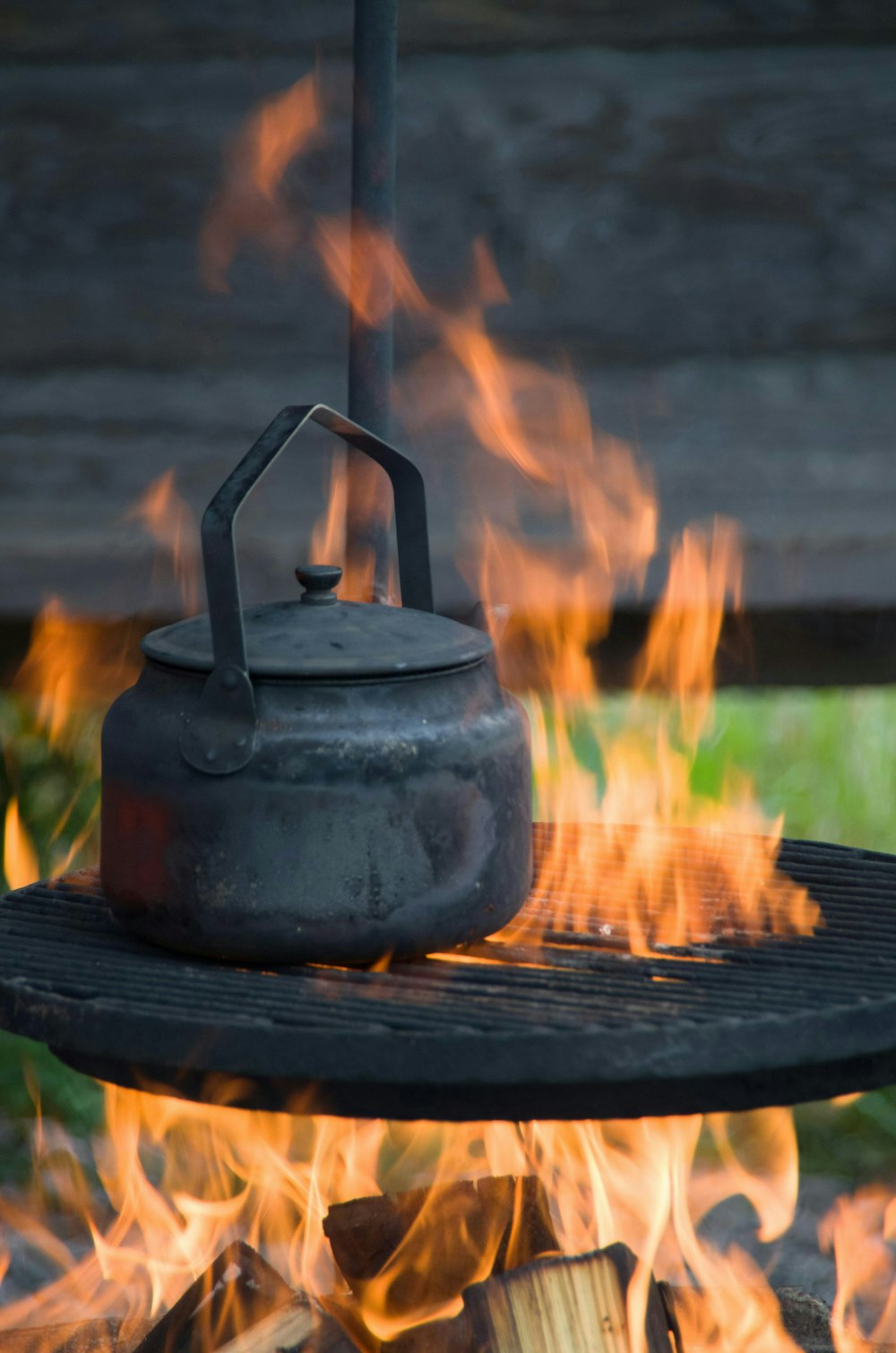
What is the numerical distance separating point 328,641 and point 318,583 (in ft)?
0.36

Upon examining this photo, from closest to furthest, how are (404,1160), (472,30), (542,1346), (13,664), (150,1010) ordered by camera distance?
1. (150,1010)
2. (542,1346)
3. (472,30)
4. (13,664)
5. (404,1160)

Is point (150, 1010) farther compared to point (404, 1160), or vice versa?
point (404, 1160)

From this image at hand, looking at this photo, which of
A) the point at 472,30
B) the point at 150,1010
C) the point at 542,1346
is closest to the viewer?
the point at 150,1010

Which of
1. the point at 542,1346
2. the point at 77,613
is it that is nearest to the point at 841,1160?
the point at 542,1346

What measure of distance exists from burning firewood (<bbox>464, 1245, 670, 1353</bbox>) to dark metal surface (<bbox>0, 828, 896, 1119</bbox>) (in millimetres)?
362

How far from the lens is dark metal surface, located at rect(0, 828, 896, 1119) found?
48.5 inches

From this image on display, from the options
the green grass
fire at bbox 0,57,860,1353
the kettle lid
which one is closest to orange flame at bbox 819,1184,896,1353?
fire at bbox 0,57,860,1353

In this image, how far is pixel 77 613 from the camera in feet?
7.50

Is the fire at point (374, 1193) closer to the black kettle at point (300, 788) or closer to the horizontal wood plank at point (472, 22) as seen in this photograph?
the black kettle at point (300, 788)

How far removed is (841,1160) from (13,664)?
1732 millimetres

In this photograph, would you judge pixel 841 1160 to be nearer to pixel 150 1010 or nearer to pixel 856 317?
pixel 856 317

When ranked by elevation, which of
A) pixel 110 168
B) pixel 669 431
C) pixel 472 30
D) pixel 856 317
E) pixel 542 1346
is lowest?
pixel 542 1346

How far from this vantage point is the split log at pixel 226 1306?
1738 mm

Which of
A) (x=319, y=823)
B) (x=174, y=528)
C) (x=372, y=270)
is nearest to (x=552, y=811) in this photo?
(x=174, y=528)
